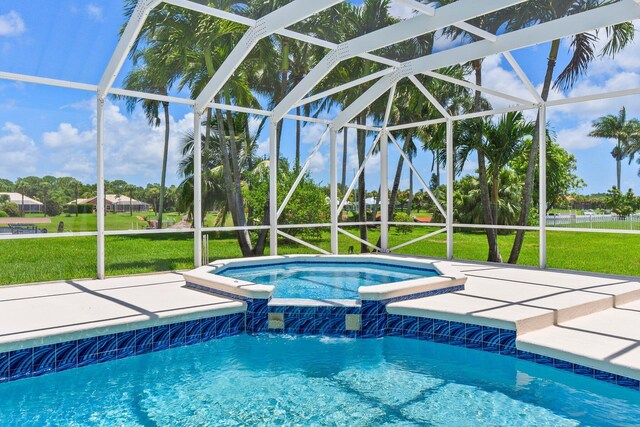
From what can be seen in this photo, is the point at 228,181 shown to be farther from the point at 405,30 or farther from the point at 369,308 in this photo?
the point at 369,308

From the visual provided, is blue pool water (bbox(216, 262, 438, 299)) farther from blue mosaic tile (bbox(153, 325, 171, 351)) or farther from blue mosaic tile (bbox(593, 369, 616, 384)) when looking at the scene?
blue mosaic tile (bbox(593, 369, 616, 384))

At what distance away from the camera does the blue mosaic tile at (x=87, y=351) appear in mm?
4359

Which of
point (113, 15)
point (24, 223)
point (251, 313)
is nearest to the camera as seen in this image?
point (251, 313)

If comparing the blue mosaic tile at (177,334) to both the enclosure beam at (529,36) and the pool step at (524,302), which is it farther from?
the enclosure beam at (529,36)

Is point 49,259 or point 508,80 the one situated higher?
point 508,80

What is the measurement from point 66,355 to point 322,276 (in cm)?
449

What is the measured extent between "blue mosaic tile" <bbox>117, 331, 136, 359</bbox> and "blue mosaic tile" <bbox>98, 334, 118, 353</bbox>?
4 cm

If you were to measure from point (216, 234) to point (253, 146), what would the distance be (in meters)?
3.16

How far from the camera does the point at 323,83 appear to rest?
50.9 ft

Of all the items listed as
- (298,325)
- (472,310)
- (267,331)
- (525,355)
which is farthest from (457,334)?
(267,331)

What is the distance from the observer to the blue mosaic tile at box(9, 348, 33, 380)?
402 centimetres

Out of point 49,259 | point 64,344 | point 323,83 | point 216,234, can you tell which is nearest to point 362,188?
point 323,83

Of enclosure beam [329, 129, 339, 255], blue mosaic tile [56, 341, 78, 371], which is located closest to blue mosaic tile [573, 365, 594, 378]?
blue mosaic tile [56, 341, 78, 371]

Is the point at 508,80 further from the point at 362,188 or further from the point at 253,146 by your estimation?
the point at 253,146
